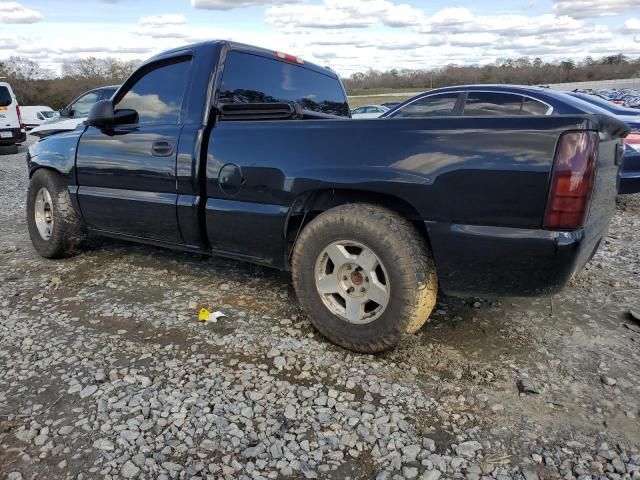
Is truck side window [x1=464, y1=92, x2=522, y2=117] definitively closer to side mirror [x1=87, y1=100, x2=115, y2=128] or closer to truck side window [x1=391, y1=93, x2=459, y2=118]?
truck side window [x1=391, y1=93, x2=459, y2=118]

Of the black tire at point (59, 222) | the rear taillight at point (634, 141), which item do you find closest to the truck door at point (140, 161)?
the black tire at point (59, 222)

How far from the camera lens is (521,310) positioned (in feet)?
11.5

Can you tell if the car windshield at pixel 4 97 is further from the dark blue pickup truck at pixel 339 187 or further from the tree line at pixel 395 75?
the tree line at pixel 395 75

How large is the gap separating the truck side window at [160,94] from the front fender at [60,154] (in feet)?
2.02

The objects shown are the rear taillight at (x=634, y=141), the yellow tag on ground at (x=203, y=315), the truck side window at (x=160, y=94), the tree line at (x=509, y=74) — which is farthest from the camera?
the tree line at (x=509, y=74)

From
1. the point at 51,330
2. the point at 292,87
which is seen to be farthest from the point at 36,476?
the point at 292,87

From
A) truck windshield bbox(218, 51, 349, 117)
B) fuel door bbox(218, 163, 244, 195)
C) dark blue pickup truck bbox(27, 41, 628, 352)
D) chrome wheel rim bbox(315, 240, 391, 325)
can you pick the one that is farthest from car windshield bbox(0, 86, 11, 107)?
chrome wheel rim bbox(315, 240, 391, 325)

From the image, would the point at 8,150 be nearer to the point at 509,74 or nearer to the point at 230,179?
the point at 230,179

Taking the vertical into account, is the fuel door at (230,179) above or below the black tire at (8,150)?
above

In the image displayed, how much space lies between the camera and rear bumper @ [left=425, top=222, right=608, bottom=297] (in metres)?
2.34

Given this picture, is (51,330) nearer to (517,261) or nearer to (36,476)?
(36,476)

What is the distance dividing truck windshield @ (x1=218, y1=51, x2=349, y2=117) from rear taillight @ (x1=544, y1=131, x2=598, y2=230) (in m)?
2.29

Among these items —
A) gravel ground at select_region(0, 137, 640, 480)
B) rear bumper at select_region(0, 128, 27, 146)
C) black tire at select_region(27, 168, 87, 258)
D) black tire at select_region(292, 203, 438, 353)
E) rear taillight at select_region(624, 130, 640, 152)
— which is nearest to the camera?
gravel ground at select_region(0, 137, 640, 480)

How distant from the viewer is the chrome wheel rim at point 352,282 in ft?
9.13
